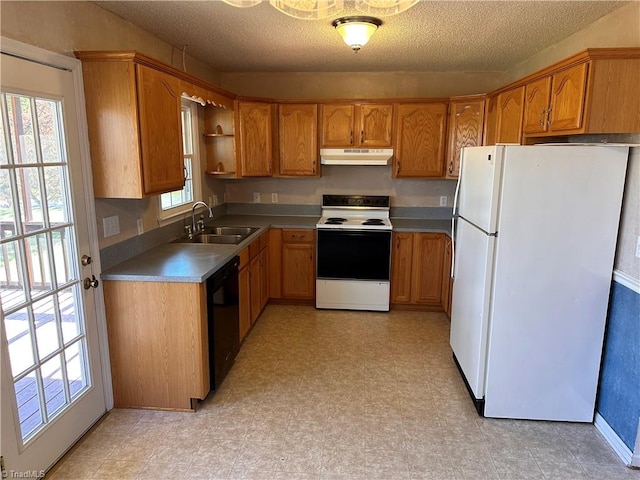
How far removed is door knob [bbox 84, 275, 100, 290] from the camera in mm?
2363

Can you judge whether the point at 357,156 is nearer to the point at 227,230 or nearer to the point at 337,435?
the point at 227,230

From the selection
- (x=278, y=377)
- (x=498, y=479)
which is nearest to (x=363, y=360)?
(x=278, y=377)

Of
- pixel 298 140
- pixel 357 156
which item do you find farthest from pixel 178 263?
pixel 357 156

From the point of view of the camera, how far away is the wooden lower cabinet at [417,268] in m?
4.21

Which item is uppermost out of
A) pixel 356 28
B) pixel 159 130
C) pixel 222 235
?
pixel 356 28

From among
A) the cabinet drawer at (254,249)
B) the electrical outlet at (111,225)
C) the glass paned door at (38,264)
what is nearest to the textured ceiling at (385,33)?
the glass paned door at (38,264)

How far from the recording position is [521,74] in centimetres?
392

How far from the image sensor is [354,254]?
420cm

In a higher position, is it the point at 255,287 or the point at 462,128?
the point at 462,128

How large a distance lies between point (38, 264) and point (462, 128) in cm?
367

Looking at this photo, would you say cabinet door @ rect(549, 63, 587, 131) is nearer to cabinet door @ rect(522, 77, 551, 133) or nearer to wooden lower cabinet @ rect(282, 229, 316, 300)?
cabinet door @ rect(522, 77, 551, 133)

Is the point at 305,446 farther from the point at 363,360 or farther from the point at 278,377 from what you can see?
the point at 363,360

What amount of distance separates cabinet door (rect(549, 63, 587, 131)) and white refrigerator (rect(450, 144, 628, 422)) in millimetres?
220

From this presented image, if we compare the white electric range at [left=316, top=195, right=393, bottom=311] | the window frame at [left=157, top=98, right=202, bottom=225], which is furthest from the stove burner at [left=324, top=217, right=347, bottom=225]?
the window frame at [left=157, top=98, right=202, bottom=225]
